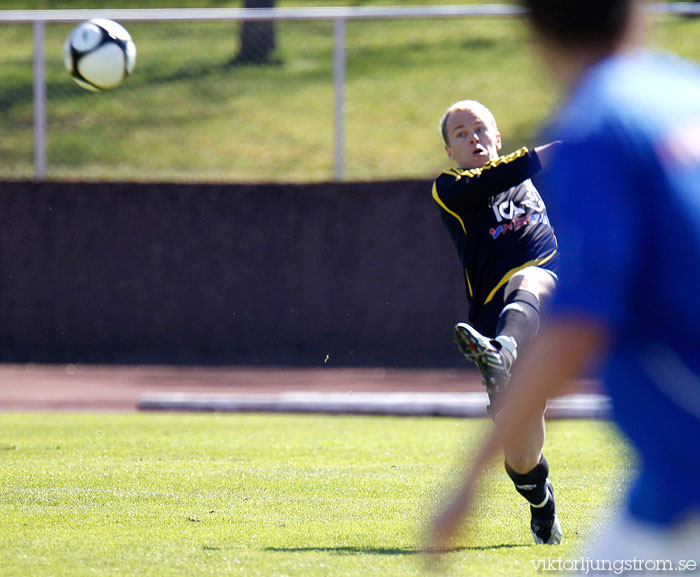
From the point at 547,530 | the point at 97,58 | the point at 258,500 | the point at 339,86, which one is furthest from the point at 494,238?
the point at 339,86

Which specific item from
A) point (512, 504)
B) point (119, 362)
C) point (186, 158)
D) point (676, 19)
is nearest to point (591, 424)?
point (512, 504)

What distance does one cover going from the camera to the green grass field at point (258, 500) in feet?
16.0

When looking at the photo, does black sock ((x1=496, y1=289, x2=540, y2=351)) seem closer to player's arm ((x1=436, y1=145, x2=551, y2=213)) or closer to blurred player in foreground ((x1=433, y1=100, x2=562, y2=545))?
blurred player in foreground ((x1=433, y1=100, x2=562, y2=545))

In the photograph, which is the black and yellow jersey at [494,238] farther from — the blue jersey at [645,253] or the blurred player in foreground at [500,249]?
the blue jersey at [645,253]

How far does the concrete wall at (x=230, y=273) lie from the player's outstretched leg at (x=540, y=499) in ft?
35.2

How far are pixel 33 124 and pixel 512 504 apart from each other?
12.6 m

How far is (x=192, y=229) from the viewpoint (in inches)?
638

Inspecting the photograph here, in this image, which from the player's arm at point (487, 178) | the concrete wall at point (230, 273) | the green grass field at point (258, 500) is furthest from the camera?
the concrete wall at point (230, 273)

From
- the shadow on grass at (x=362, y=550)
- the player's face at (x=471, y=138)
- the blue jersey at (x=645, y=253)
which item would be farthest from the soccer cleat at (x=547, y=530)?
the blue jersey at (x=645, y=253)

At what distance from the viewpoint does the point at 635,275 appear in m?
1.97

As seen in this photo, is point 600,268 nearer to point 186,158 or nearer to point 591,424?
point 591,424

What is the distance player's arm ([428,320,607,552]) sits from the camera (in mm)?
1980

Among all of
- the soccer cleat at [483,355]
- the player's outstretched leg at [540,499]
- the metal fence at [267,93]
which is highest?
the soccer cleat at [483,355]

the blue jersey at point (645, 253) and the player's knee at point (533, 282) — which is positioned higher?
the blue jersey at point (645, 253)
